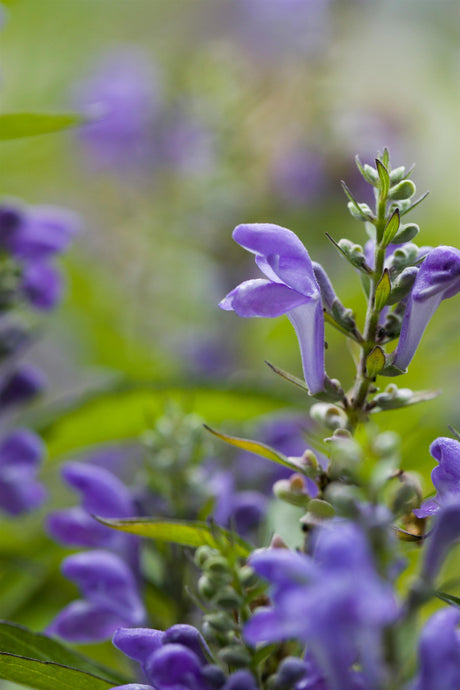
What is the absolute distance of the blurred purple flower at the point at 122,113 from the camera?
3271mm

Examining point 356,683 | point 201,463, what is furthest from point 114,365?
point 356,683

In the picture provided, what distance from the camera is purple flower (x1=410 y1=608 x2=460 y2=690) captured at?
644 millimetres

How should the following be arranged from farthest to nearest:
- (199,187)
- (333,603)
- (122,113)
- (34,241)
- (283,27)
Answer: (283,27) → (122,113) → (199,187) → (34,241) → (333,603)

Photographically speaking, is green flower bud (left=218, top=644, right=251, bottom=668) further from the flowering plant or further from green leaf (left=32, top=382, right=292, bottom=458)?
green leaf (left=32, top=382, right=292, bottom=458)

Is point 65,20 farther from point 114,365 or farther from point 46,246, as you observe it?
point 46,246

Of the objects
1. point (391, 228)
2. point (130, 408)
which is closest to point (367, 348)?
point (391, 228)

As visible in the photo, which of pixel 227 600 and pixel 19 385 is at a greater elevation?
pixel 227 600

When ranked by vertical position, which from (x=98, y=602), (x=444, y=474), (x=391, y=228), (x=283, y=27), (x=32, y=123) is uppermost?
(x=391, y=228)

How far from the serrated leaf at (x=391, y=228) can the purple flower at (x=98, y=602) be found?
652 mm

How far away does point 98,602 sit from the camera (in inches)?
46.8

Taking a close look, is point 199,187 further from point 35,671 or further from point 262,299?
point 35,671

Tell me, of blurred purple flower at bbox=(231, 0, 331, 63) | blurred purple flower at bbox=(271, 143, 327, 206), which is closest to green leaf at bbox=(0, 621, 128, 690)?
blurred purple flower at bbox=(271, 143, 327, 206)

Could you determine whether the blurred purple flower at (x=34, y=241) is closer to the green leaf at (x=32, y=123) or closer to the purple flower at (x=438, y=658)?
the green leaf at (x=32, y=123)

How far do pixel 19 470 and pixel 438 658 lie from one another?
1.04 m
